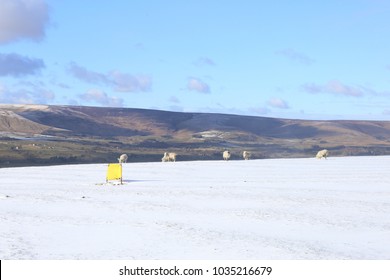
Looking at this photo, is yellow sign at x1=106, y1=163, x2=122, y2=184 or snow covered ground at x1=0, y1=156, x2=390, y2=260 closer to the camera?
snow covered ground at x1=0, y1=156, x2=390, y2=260

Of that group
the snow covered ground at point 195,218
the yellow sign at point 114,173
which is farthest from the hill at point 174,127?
the snow covered ground at point 195,218

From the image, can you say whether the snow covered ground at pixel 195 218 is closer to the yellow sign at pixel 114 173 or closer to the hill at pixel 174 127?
the yellow sign at pixel 114 173

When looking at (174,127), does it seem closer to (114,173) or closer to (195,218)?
(114,173)

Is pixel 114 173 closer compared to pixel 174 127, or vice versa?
pixel 114 173

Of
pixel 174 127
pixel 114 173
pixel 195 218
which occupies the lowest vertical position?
pixel 195 218

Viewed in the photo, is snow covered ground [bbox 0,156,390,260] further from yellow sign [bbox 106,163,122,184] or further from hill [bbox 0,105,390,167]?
hill [bbox 0,105,390,167]

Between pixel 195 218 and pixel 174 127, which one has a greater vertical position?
pixel 174 127

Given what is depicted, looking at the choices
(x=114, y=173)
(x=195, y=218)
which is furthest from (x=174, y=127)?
(x=195, y=218)

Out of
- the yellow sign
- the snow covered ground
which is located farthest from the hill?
the snow covered ground

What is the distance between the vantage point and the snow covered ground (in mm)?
12695

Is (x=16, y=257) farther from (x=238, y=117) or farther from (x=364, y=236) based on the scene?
(x=238, y=117)

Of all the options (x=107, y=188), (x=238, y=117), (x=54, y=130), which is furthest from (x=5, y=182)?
(x=238, y=117)

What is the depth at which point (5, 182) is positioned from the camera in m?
27.4

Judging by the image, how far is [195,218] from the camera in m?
16.9
